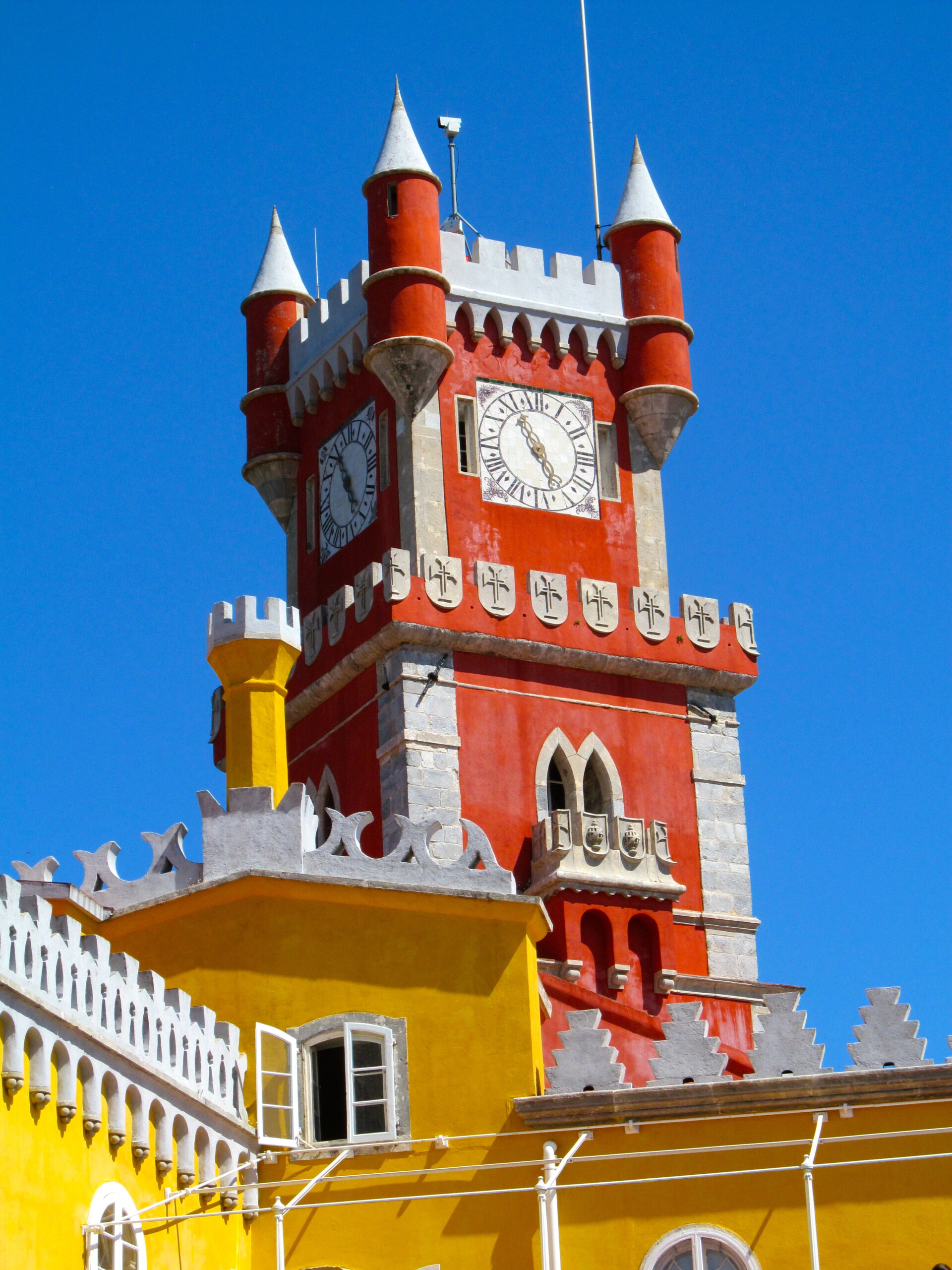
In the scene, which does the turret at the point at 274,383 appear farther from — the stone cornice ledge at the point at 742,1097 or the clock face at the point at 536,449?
the stone cornice ledge at the point at 742,1097

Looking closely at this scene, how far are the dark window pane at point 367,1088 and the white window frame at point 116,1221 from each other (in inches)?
135

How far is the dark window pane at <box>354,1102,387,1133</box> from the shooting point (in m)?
25.8

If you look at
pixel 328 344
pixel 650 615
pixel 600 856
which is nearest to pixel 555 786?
pixel 600 856

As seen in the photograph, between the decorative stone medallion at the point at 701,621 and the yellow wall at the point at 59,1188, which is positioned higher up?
the decorative stone medallion at the point at 701,621

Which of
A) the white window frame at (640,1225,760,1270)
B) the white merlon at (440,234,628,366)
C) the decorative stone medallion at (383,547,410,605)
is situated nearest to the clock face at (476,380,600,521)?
the white merlon at (440,234,628,366)

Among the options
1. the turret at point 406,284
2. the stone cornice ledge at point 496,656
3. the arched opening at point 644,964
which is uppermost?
the turret at point 406,284

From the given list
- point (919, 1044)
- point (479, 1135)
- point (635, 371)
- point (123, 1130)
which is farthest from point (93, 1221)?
point (635, 371)

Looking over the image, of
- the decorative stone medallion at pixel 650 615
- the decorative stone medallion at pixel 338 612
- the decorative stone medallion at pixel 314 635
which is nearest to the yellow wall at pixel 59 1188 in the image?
the decorative stone medallion at pixel 338 612

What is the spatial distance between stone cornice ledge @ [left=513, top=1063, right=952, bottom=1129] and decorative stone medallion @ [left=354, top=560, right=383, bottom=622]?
51.5 ft

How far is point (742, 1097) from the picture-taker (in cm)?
2505

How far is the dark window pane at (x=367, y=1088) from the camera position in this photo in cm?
2598

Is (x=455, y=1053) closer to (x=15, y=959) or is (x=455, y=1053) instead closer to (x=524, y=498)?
(x=15, y=959)

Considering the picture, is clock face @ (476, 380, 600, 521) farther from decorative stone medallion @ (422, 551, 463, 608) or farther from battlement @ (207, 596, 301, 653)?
battlement @ (207, 596, 301, 653)

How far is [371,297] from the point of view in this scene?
42625 millimetres
